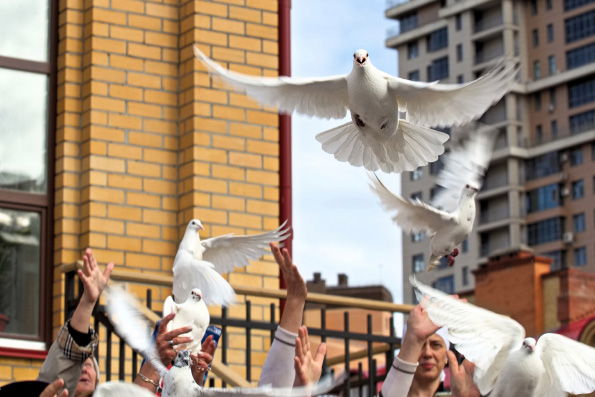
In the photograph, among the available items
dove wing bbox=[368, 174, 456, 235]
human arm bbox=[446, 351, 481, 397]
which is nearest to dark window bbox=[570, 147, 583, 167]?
dove wing bbox=[368, 174, 456, 235]

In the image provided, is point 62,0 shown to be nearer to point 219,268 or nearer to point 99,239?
point 99,239

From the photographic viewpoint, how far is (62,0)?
10.5m

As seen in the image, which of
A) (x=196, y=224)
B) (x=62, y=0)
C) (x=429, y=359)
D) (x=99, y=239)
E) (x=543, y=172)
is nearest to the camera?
(x=429, y=359)

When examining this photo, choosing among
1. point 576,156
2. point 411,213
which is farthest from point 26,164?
point 576,156

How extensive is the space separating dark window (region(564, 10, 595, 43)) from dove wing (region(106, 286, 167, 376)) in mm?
94894

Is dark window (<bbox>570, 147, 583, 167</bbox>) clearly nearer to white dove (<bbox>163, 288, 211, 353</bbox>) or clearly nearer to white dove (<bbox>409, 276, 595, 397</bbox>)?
white dove (<bbox>163, 288, 211, 353</bbox>)

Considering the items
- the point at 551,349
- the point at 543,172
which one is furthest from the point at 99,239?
the point at 543,172

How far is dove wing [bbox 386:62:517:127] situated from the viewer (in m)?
5.92

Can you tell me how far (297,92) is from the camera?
20.8ft

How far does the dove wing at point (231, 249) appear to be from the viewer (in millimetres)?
7324

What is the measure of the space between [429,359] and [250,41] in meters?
4.61

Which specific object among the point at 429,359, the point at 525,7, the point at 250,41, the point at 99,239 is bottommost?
the point at 429,359

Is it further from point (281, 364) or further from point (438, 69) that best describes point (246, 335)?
point (438, 69)

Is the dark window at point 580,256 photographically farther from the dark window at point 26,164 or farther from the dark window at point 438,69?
the dark window at point 26,164
